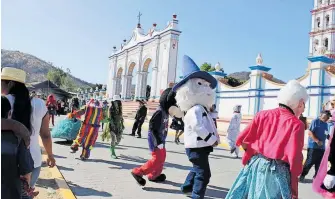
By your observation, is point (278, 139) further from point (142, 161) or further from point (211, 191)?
point (142, 161)

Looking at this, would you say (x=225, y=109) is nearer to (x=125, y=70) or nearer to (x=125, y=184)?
(x=125, y=184)

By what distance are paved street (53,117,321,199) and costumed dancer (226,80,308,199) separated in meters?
1.85

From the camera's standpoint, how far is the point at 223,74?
19.7 m

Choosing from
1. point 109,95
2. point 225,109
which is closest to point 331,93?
point 225,109

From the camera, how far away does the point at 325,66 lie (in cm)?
1308

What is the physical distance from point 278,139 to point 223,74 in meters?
17.0

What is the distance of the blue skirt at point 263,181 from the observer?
2871 millimetres

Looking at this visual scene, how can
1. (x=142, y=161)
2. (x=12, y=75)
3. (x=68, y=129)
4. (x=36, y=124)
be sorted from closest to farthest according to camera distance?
(x=12, y=75)
(x=36, y=124)
(x=142, y=161)
(x=68, y=129)

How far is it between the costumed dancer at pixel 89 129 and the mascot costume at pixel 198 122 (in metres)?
3.20

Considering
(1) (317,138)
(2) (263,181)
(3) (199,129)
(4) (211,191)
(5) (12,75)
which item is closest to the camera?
(5) (12,75)

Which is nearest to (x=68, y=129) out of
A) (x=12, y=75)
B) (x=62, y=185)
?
(x=62, y=185)

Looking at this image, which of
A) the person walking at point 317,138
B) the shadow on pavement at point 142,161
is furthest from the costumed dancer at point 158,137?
the person walking at point 317,138

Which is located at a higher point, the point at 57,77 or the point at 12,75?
the point at 57,77

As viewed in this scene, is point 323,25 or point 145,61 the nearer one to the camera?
point 145,61
